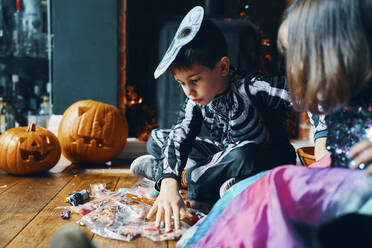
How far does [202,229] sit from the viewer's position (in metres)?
0.64

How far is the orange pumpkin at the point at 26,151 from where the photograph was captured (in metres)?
1.39

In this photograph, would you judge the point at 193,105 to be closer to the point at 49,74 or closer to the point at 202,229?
the point at 202,229

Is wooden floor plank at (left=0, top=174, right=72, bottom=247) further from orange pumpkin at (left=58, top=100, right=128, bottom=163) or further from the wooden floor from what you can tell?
orange pumpkin at (left=58, top=100, right=128, bottom=163)

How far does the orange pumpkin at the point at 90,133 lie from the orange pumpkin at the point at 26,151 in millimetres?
144

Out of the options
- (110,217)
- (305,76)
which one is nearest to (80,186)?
(110,217)

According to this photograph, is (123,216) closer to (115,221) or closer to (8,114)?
(115,221)

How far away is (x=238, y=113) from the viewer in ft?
3.53

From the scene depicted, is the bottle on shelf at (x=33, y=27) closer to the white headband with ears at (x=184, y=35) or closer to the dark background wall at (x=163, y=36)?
the dark background wall at (x=163, y=36)

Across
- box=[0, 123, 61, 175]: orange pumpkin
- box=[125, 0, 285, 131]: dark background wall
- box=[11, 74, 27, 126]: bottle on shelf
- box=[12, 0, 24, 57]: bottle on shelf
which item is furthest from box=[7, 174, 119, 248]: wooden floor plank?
box=[12, 0, 24, 57]: bottle on shelf

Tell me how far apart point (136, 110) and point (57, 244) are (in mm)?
1760

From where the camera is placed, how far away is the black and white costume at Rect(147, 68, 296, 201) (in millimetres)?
1037

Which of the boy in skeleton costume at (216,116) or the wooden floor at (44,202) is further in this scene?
the boy in skeleton costume at (216,116)

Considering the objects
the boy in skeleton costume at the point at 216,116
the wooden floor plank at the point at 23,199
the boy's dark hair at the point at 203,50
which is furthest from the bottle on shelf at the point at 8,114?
the boy's dark hair at the point at 203,50

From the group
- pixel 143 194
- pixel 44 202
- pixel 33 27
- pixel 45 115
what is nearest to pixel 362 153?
pixel 143 194
